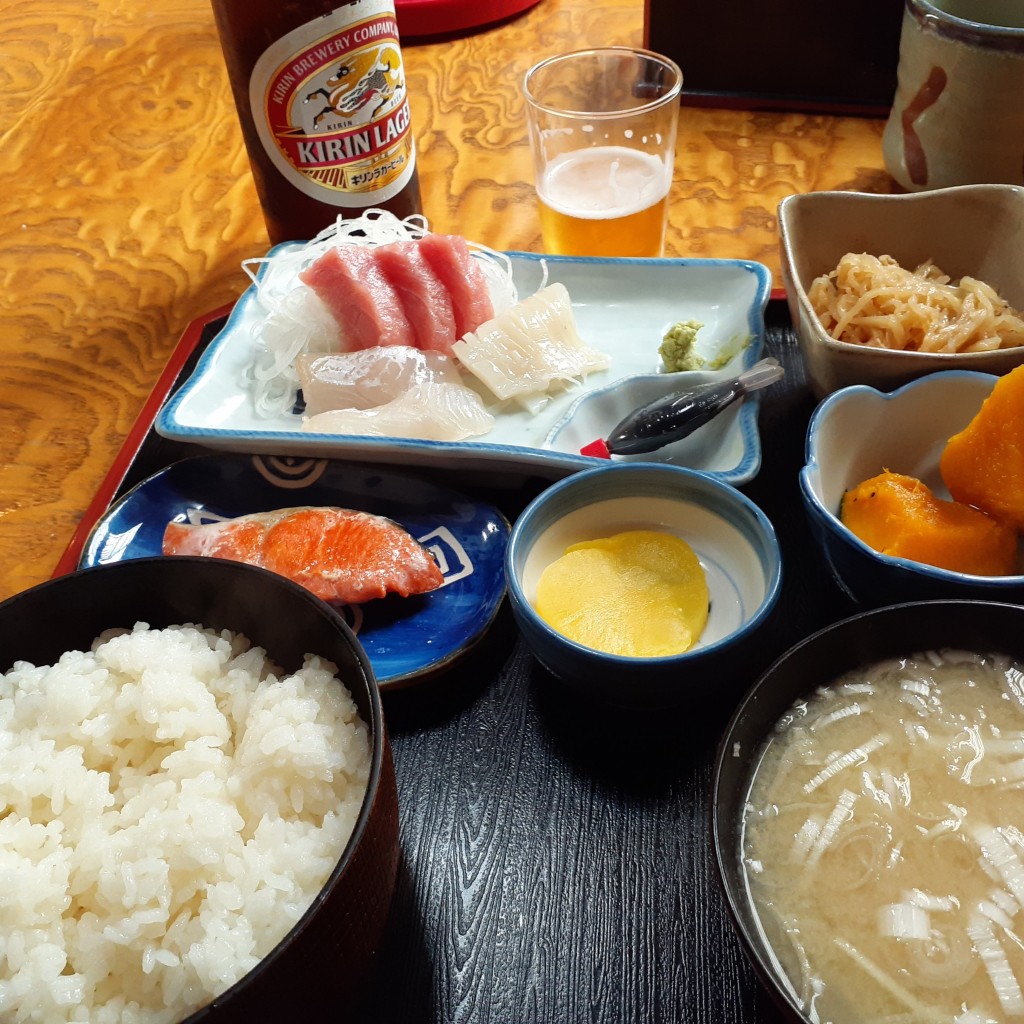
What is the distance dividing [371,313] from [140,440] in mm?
471

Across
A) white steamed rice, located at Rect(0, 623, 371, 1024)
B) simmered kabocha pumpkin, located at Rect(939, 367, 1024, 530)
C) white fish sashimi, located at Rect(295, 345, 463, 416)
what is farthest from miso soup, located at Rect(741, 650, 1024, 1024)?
white fish sashimi, located at Rect(295, 345, 463, 416)

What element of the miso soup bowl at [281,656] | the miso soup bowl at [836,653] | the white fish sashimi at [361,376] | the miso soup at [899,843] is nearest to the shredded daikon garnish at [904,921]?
the miso soup at [899,843]

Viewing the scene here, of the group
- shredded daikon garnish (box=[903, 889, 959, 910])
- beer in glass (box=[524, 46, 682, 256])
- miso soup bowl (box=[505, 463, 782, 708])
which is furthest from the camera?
beer in glass (box=[524, 46, 682, 256])

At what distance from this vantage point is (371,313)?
1705mm

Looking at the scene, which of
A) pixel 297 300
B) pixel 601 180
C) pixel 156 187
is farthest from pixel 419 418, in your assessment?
pixel 156 187

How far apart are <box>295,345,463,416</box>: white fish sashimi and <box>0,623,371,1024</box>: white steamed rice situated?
0.69m

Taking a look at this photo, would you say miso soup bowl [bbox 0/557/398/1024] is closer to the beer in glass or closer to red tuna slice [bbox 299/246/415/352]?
red tuna slice [bbox 299/246/415/352]

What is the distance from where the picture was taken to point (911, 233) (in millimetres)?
1674

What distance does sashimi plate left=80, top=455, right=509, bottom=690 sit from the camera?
4.12ft

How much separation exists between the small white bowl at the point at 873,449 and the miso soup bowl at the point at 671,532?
9 centimetres

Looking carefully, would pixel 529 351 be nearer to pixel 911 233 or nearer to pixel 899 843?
pixel 911 233

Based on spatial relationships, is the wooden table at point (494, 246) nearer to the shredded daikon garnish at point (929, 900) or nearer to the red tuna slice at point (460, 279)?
the shredded daikon garnish at point (929, 900)

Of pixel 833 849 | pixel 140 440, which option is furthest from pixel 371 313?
pixel 833 849

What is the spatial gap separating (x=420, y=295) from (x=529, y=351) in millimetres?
243
